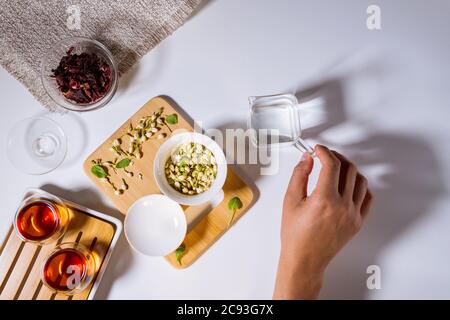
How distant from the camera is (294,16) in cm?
110

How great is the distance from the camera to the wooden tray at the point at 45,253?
1045mm

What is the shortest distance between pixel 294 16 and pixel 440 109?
1.39 feet

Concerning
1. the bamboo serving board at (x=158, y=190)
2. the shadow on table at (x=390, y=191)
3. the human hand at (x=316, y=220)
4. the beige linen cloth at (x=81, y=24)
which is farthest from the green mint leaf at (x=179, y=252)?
the beige linen cloth at (x=81, y=24)

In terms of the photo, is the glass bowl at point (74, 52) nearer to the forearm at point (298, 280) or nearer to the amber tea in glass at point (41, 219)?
the amber tea in glass at point (41, 219)

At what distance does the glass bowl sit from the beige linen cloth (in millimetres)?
25

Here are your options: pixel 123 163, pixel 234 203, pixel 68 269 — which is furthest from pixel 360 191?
pixel 68 269

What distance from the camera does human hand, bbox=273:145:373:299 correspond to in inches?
36.3

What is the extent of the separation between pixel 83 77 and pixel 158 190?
318 mm

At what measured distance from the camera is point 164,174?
1042mm

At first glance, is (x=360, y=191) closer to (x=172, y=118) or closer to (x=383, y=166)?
(x=383, y=166)

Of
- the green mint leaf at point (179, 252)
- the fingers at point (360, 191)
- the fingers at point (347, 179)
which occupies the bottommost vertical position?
the green mint leaf at point (179, 252)

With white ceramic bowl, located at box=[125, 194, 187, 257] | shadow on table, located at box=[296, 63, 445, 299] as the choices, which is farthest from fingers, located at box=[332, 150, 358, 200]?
white ceramic bowl, located at box=[125, 194, 187, 257]

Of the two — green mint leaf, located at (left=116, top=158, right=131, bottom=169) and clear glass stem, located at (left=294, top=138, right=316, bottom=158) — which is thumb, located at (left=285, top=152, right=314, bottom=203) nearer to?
clear glass stem, located at (left=294, top=138, right=316, bottom=158)

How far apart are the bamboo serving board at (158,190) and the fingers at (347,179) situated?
0.21 metres
